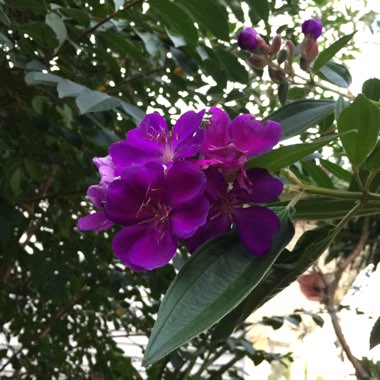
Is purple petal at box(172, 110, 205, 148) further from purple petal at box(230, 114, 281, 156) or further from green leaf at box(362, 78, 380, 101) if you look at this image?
green leaf at box(362, 78, 380, 101)

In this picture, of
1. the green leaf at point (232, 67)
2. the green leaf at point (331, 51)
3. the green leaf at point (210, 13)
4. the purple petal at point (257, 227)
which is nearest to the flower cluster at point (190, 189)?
Result: the purple petal at point (257, 227)

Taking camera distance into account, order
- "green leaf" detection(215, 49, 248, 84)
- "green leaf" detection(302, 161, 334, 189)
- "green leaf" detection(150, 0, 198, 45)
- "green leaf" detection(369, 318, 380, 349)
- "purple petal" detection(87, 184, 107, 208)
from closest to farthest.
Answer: "purple petal" detection(87, 184, 107, 208) → "green leaf" detection(369, 318, 380, 349) → "green leaf" detection(302, 161, 334, 189) → "green leaf" detection(150, 0, 198, 45) → "green leaf" detection(215, 49, 248, 84)

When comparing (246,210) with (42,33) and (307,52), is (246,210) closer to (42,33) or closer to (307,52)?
(307,52)

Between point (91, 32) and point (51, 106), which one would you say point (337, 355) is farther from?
point (91, 32)

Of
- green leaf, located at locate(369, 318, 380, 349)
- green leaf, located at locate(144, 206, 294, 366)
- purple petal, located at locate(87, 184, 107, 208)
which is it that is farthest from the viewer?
green leaf, located at locate(369, 318, 380, 349)

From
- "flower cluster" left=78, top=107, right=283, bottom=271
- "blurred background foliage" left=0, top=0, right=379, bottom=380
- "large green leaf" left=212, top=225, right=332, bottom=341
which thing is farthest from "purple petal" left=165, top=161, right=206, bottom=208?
"blurred background foliage" left=0, top=0, right=379, bottom=380

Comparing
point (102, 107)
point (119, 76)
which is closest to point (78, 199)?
point (119, 76)
